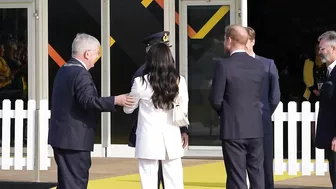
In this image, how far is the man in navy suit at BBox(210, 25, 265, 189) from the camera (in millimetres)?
7949

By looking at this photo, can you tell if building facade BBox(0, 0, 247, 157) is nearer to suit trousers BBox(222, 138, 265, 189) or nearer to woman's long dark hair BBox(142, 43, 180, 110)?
suit trousers BBox(222, 138, 265, 189)

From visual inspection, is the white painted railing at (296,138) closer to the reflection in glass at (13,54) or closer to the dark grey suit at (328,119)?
the dark grey suit at (328,119)

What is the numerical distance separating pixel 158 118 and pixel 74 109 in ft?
2.62

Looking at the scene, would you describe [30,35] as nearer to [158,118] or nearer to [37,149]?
[37,149]

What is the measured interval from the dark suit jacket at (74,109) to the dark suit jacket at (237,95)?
40.6 inches

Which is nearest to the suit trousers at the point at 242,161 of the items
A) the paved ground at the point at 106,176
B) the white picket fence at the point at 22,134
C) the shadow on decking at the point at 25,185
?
the paved ground at the point at 106,176

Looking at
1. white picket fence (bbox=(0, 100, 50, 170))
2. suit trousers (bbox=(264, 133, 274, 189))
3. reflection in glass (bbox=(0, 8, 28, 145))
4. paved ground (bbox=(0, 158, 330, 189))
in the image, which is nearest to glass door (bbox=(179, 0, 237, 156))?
paved ground (bbox=(0, 158, 330, 189))

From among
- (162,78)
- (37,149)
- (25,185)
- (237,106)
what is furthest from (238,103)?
(25,185)

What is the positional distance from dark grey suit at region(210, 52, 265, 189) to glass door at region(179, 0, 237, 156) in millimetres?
5874

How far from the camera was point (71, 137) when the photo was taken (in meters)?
7.81

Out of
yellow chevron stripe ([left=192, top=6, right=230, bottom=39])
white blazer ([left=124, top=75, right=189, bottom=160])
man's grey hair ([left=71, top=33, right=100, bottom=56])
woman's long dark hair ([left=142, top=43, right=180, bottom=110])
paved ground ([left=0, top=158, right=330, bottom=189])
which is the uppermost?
yellow chevron stripe ([left=192, top=6, right=230, bottom=39])

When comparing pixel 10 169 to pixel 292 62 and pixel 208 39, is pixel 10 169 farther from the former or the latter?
pixel 292 62

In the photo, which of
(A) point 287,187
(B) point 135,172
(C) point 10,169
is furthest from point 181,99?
(C) point 10,169

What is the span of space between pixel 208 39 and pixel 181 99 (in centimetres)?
632
